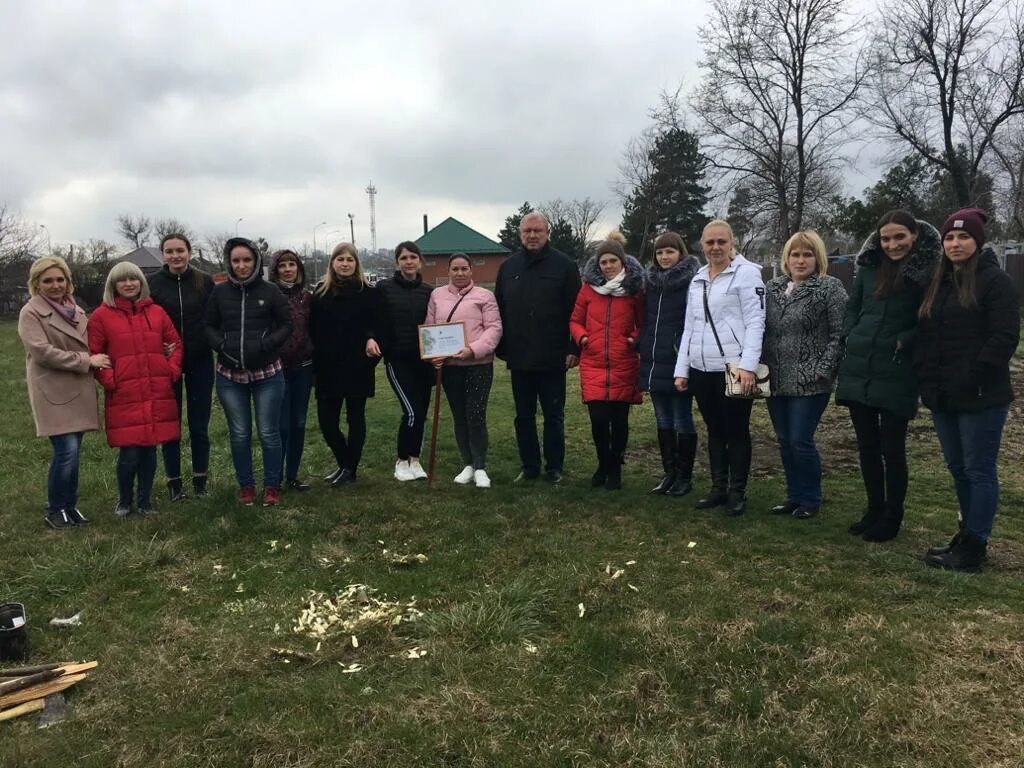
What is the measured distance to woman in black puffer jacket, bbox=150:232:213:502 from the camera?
552 centimetres

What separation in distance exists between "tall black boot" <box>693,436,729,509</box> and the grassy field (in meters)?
0.20

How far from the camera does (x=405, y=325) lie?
6.04 meters

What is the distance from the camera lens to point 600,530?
4934 millimetres

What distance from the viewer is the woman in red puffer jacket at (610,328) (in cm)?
559

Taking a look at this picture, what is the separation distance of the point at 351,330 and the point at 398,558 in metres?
2.18

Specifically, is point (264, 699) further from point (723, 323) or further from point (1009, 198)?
point (1009, 198)

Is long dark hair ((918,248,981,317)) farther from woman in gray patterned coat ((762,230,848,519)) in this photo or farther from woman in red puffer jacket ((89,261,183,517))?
woman in red puffer jacket ((89,261,183,517))

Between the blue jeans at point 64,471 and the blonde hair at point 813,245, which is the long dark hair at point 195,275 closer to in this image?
the blue jeans at point 64,471

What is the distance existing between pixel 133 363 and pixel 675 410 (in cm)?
403

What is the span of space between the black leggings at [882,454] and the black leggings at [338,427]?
3.85m

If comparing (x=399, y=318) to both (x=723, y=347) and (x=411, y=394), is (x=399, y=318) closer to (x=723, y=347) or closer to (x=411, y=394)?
(x=411, y=394)

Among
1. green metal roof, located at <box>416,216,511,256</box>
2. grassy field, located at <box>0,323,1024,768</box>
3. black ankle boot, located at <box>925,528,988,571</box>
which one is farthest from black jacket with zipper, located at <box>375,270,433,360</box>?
green metal roof, located at <box>416,216,511,256</box>

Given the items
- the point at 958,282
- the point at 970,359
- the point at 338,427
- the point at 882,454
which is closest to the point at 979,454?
the point at 970,359

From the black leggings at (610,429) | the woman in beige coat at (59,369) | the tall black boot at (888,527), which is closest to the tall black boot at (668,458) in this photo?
the black leggings at (610,429)
